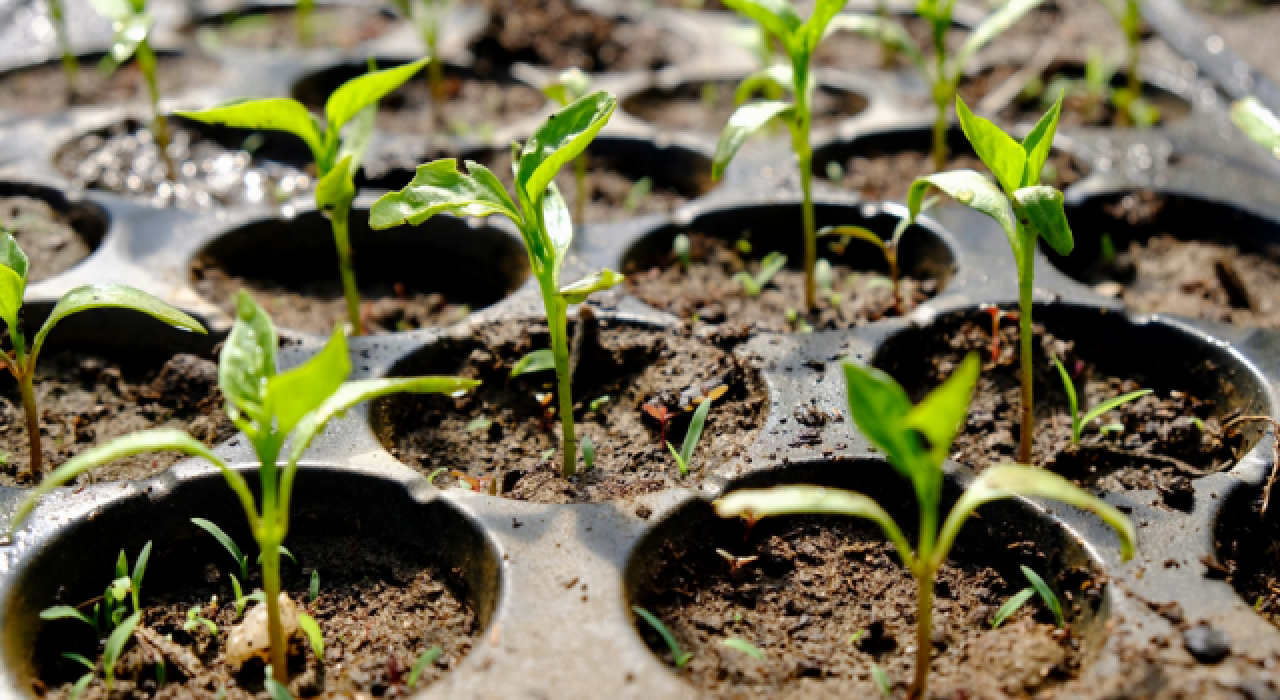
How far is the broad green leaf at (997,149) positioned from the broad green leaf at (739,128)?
0.38m

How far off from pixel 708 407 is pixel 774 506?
658 mm

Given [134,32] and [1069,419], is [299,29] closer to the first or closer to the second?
[134,32]

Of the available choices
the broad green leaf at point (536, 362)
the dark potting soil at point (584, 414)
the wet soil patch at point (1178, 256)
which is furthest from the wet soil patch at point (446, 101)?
the wet soil patch at point (1178, 256)

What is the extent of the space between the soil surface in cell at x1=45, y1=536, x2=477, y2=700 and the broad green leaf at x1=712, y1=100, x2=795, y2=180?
2.43ft

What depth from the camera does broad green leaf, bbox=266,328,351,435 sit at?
112cm

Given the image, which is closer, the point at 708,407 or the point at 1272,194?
the point at 708,407

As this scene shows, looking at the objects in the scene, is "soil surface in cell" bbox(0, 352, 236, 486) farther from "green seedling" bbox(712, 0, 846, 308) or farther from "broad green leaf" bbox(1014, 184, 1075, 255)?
"broad green leaf" bbox(1014, 184, 1075, 255)

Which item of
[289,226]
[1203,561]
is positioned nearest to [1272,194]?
[1203,561]

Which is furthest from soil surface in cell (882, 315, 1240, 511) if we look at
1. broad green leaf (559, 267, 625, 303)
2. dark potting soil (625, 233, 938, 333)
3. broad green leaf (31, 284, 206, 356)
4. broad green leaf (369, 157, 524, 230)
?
broad green leaf (31, 284, 206, 356)

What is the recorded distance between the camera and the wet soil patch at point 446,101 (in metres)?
3.18

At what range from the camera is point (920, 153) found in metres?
2.92

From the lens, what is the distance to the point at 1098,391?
1.98m

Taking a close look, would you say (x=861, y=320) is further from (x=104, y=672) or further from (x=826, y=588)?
(x=104, y=672)

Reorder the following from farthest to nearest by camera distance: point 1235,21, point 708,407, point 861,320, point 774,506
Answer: point 1235,21, point 861,320, point 708,407, point 774,506
